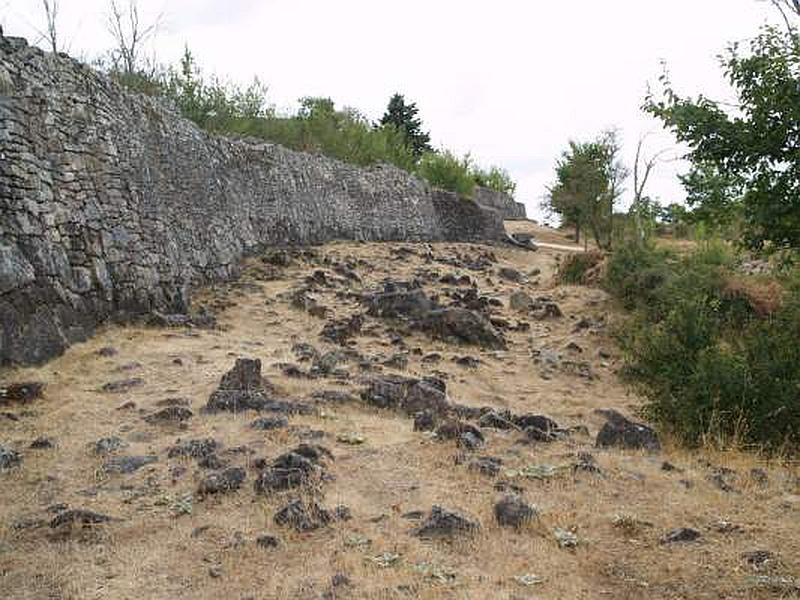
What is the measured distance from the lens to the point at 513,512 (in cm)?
558

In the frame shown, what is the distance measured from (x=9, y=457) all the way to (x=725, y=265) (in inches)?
584

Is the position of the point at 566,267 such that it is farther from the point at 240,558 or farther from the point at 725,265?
the point at 240,558

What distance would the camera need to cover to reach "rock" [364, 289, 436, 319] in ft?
47.1

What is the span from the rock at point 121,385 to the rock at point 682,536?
625 centimetres

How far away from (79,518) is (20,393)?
11.0 feet

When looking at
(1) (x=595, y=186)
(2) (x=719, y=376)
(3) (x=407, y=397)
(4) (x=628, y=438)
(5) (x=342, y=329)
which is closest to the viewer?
(4) (x=628, y=438)

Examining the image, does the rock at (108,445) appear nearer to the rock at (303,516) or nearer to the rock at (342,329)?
the rock at (303,516)

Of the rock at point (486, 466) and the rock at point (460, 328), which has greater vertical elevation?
the rock at point (460, 328)

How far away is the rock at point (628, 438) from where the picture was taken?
25.2 feet

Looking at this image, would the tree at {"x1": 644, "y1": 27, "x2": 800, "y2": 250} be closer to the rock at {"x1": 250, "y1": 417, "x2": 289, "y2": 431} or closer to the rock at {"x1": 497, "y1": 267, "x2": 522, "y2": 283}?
the rock at {"x1": 250, "y1": 417, "x2": 289, "y2": 431}

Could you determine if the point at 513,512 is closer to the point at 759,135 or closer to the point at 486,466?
the point at 486,466

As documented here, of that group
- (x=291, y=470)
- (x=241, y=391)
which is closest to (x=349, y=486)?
(x=291, y=470)

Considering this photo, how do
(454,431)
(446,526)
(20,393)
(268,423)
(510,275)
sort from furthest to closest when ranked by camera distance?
1. (510,275)
2. (20,393)
3. (268,423)
4. (454,431)
5. (446,526)

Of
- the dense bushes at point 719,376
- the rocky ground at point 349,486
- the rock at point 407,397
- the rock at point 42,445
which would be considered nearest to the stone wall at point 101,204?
the rocky ground at point 349,486
